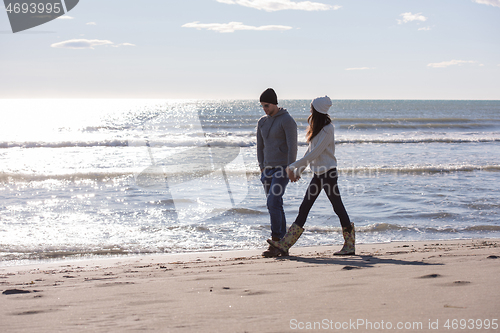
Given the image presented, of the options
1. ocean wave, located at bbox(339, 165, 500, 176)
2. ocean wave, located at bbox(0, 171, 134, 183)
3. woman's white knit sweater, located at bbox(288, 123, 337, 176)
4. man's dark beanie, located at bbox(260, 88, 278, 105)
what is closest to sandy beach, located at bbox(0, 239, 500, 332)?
woman's white knit sweater, located at bbox(288, 123, 337, 176)

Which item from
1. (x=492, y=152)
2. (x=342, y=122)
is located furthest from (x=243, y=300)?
(x=342, y=122)

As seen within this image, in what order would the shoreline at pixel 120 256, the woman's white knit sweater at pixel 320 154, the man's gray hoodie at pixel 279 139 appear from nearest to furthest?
the woman's white knit sweater at pixel 320 154 < the man's gray hoodie at pixel 279 139 < the shoreline at pixel 120 256

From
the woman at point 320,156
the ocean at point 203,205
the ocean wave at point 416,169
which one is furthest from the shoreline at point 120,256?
the ocean wave at point 416,169

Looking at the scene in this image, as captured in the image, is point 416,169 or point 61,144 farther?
point 61,144

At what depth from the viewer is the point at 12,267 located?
440cm

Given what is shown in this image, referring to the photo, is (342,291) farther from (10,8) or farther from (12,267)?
(10,8)

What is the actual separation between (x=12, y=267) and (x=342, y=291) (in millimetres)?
3739

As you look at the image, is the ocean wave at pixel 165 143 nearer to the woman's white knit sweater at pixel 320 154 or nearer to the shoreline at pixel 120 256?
the shoreline at pixel 120 256

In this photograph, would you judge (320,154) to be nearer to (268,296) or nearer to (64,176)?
(268,296)

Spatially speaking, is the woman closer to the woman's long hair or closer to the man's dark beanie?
the woman's long hair

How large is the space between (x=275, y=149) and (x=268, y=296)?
1.98m

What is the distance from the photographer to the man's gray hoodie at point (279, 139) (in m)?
4.20

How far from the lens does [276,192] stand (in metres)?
4.33

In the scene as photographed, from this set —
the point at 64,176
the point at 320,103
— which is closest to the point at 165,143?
the point at 64,176
